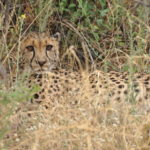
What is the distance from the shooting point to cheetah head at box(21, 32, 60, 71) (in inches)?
170

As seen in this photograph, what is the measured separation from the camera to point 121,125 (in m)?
2.98

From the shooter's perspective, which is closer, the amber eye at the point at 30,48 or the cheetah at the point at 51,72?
the cheetah at the point at 51,72

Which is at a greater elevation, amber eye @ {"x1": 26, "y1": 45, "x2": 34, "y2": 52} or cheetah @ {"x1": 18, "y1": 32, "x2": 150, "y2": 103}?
amber eye @ {"x1": 26, "y1": 45, "x2": 34, "y2": 52}

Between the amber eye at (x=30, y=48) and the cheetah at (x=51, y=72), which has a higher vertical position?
the amber eye at (x=30, y=48)

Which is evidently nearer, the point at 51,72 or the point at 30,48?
the point at 51,72

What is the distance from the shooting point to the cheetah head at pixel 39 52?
4320mm

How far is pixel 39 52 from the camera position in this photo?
14.3 feet

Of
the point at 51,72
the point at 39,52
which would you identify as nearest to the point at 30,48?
the point at 39,52

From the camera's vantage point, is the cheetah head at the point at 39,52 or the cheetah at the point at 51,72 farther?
the cheetah head at the point at 39,52

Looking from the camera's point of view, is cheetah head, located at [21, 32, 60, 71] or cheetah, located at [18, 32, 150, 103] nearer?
cheetah, located at [18, 32, 150, 103]

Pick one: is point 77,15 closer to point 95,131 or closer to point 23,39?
point 23,39

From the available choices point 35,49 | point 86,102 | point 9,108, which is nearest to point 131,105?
point 86,102

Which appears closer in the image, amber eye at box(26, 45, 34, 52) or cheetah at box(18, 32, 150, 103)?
cheetah at box(18, 32, 150, 103)

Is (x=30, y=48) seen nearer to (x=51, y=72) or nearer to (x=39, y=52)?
(x=39, y=52)
